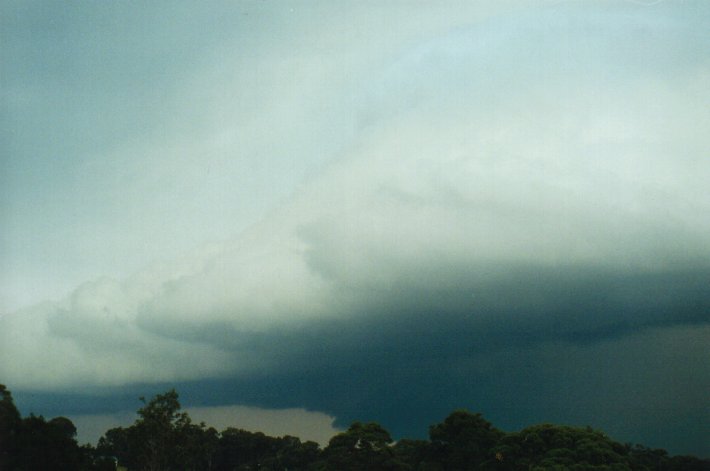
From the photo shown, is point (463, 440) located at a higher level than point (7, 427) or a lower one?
lower

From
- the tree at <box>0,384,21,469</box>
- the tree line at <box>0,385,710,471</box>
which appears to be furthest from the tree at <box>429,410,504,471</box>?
the tree at <box>0,384,21,469</box>

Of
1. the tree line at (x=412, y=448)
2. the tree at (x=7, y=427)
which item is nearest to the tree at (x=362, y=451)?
the tree line at (x=412, y=448)

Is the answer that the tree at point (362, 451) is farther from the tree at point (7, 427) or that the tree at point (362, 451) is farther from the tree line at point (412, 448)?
the tree at point (7, 427)

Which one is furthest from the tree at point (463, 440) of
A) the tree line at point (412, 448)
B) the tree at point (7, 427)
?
the tree at point (7, 427)

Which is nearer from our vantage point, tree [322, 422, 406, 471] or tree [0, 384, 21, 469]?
tree [0, 384, 21, 469]

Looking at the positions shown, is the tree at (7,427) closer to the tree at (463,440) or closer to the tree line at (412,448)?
the tree line at (412,448)

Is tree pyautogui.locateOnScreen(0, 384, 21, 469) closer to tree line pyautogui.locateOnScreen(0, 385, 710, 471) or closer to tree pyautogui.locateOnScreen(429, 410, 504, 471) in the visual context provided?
tree line pyautogui.locateOnScreen(0, 385, 710, 471)

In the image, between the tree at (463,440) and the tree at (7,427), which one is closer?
the tree at (7,427)

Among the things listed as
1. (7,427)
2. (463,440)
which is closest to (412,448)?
(463,440)

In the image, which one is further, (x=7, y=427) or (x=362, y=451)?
(x=362, y=451)

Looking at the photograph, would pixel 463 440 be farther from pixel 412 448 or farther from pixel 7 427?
pixel 7 427

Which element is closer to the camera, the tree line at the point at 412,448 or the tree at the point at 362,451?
the tree line at the point at 412,448

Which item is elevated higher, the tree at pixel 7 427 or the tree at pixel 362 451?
the tree at pixel 7 427

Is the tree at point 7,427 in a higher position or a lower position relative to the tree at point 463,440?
higher
